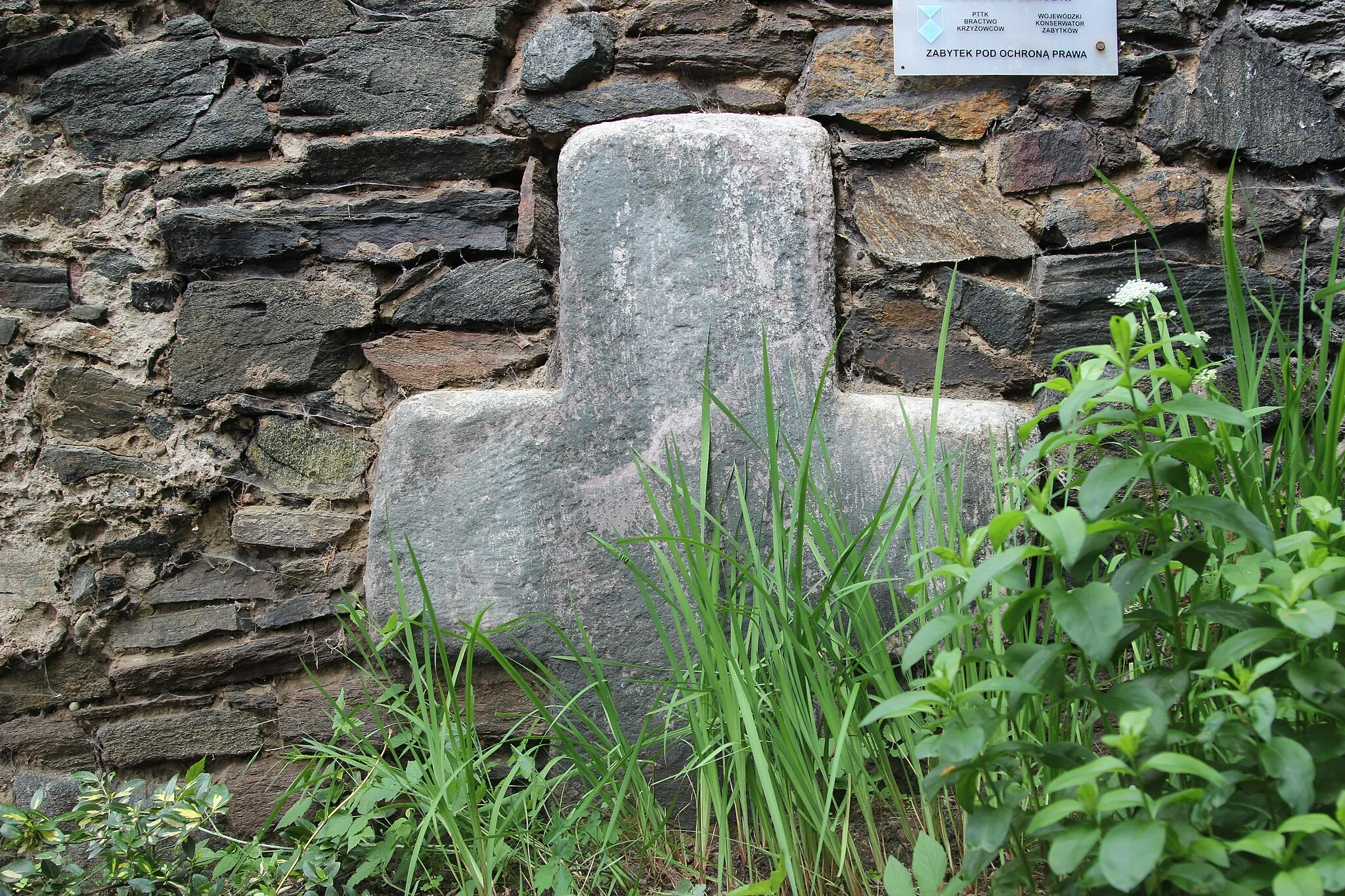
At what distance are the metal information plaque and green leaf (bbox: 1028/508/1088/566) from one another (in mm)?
1140

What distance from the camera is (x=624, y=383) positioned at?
1.56 meters

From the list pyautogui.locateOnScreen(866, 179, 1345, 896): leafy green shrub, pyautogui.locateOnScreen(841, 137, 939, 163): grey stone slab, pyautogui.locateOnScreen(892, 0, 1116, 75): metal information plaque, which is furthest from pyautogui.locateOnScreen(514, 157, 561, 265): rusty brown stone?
pyautogui.locateOnScreen(866, 179, 1345, 896): leafy green shrub

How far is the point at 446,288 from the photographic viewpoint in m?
1.71

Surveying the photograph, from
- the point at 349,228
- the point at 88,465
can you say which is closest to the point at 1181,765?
the point at 349,228

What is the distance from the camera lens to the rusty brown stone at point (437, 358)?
171 cm

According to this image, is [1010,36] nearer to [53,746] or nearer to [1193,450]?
[1193,450]

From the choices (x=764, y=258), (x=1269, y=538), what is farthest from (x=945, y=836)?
(x=764, y=258)

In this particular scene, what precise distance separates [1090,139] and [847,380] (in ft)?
2.08

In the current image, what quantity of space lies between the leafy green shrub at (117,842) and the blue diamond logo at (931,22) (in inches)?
69.3

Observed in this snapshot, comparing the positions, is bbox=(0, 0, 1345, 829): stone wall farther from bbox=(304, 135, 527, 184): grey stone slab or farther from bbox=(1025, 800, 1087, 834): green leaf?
bbox=(1025, 800, 1087, 834): green leaf

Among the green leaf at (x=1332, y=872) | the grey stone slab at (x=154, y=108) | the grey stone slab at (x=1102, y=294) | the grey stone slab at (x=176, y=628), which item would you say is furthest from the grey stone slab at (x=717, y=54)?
the green leaf at (x=1332, y=872)

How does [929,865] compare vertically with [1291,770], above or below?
below

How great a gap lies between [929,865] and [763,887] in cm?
20

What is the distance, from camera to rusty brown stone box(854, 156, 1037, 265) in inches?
64.8
